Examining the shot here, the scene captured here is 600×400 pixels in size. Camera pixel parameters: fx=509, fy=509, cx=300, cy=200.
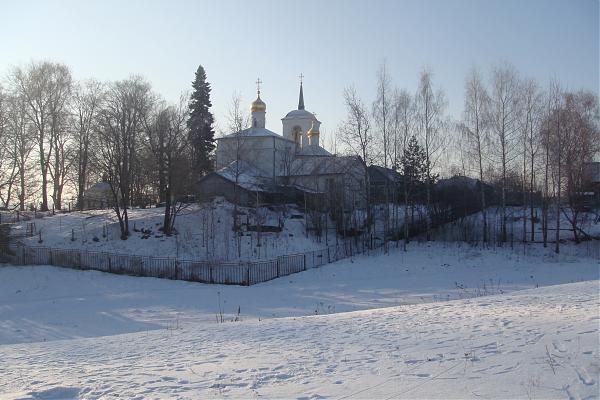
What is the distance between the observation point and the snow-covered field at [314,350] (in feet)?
20.9

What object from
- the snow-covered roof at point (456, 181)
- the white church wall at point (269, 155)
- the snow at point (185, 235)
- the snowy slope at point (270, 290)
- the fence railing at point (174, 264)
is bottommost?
the snowy slope at point (270, 290)

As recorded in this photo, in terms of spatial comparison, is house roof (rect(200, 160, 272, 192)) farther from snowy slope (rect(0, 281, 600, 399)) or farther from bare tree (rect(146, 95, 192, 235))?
snowy slope (rect(0, 281, 600, 399))

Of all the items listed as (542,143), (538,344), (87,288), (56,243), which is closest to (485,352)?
(538,344)

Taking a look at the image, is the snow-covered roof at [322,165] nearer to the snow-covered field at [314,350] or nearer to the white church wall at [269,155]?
the white church wall at [269,155]

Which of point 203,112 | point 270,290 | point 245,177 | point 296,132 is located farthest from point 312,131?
point 270,290

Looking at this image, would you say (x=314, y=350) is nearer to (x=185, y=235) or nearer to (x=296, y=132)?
Result: (x=185, y=235)

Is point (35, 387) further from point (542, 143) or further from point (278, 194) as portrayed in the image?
point (278, 194)

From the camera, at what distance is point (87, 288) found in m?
23.5

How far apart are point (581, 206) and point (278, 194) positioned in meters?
22.8

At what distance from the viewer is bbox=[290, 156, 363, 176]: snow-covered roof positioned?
36.7 metres

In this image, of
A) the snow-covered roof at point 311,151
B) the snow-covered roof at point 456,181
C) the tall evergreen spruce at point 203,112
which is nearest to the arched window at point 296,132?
the snow-covered roof at point 311,151

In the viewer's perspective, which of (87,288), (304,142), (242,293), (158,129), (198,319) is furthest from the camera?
(304,142)

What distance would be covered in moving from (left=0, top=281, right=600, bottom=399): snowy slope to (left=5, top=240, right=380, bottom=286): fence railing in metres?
13.9

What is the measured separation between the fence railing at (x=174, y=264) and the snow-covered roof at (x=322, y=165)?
27.7 feet
